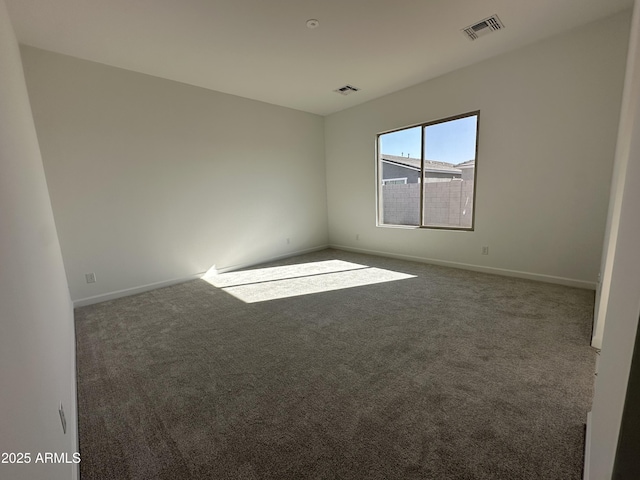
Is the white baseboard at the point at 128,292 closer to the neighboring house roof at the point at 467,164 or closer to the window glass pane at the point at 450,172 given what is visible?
the window glass pane at the point at 450,172

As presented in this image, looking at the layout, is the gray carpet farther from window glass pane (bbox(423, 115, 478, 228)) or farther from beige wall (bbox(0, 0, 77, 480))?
window glass pane (bbox(423, 115, 478, 228))

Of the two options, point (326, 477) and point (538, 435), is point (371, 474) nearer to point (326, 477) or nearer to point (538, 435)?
point (326, 477)

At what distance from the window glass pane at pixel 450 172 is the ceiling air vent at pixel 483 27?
3.44 ft

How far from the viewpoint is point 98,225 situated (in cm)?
332

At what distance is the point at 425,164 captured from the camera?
14.3ft

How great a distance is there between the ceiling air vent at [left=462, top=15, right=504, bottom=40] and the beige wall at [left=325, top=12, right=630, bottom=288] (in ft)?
2.29

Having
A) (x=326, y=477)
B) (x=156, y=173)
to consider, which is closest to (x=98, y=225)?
(x=156, y=173)

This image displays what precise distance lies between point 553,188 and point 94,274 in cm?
562

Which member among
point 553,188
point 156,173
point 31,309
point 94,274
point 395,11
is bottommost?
point 94,274

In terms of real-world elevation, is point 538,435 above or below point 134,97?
below

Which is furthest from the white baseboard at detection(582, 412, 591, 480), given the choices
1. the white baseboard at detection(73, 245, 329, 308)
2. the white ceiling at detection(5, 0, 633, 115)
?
the white baseboard at detection(73, 245, 329, 308)

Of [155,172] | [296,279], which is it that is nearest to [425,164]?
[296,279]

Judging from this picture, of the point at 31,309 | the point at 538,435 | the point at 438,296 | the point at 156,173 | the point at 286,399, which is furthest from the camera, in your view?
the point at 156,173

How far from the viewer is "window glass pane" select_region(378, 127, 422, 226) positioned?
14.9 feet
